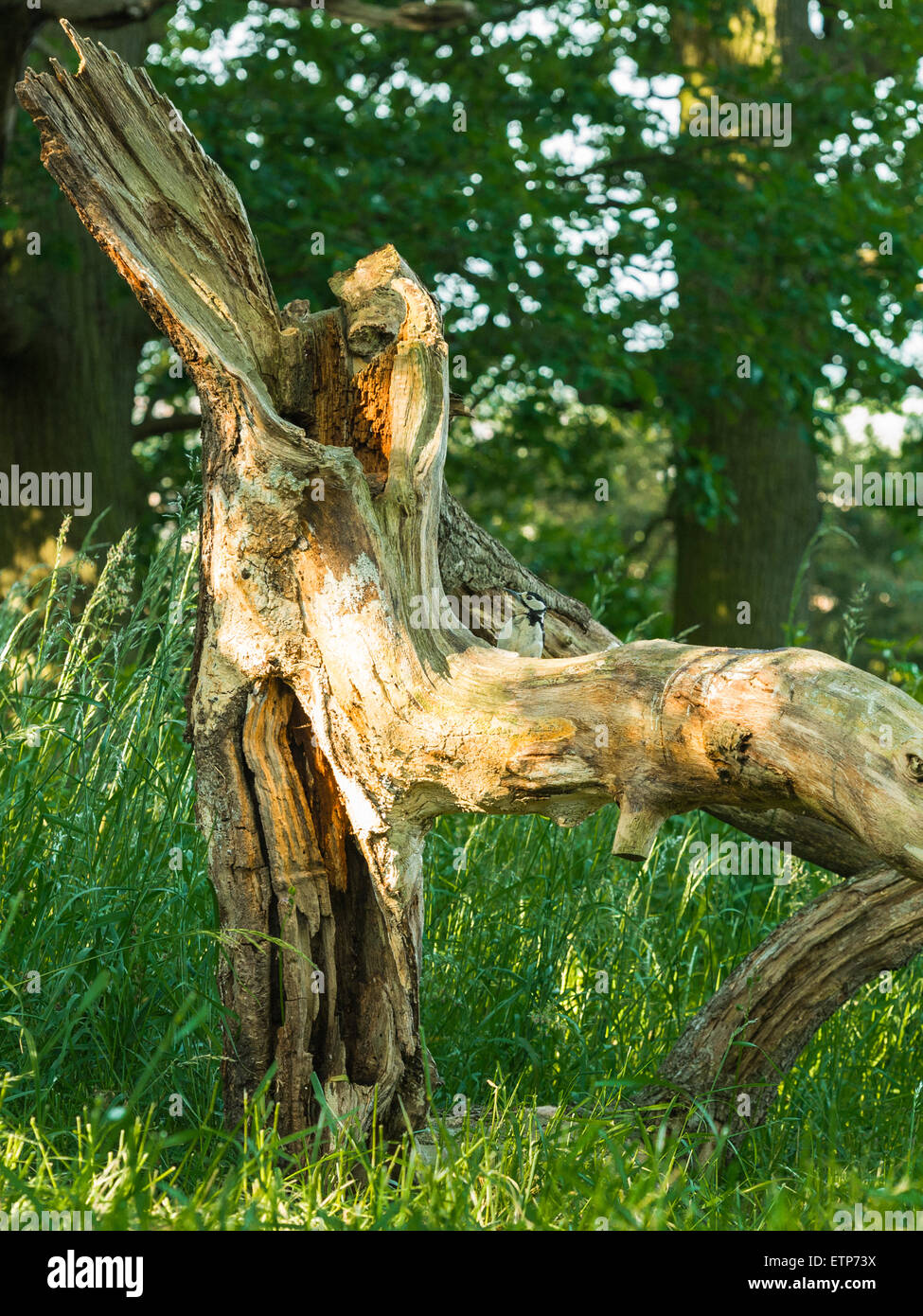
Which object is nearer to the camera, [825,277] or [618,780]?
[618,780]

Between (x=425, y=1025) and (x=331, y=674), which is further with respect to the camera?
(x=425, y=1025)

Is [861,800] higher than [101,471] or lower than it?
lower

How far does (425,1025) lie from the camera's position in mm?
3232

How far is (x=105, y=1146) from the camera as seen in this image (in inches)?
94.5

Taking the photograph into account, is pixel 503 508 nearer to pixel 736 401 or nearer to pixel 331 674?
pixel 736 401

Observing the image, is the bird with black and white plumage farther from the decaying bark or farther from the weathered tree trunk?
the weathered tree trunk

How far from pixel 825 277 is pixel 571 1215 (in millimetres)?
7591

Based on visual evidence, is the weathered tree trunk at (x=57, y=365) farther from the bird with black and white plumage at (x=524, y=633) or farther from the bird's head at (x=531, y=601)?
A: the bird with black and white plumage at (x=524, y=633)

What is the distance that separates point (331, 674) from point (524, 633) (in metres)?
0.69

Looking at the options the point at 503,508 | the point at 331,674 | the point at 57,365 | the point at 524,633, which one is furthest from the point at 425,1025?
the point at 503,508

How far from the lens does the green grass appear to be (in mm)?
2174

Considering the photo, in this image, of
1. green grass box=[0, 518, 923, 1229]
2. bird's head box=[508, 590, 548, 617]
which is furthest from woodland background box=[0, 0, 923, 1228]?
bird's head box=[508, 590, 548, 617]
